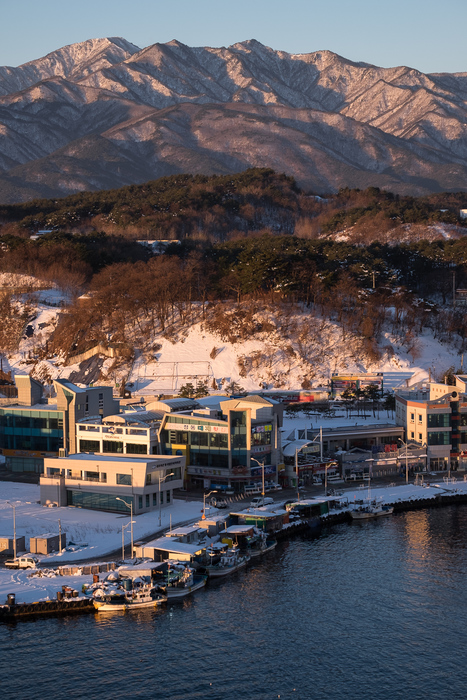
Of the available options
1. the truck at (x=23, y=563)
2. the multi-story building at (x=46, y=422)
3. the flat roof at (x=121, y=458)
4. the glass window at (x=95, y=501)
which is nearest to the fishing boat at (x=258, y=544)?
the glass window at (x=95, y=501)

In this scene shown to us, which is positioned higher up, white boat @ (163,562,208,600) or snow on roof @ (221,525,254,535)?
snow on roof @ (221,525,254,535)

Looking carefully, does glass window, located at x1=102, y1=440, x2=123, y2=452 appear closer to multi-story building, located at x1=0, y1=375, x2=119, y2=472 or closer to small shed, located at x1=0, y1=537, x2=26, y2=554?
multi-story building, located at x1=0, y1=375, x2=119, y2=472

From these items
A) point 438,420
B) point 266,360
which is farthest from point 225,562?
point 266,360

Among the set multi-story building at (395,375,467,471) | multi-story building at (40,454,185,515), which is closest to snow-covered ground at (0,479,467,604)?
multi-story building at (40,454,185,515)

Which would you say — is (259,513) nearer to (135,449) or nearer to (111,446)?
(135,449)

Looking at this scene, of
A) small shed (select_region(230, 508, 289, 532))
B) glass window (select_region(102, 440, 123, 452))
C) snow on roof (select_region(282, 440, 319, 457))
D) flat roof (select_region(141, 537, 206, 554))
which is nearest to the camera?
flat roof (select_region(141, 537, 206, 554))

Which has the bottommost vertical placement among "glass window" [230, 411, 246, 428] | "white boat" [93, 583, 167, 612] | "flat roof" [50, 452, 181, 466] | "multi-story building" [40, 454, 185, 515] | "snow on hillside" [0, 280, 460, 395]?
"white boat" [93, 583, 167, 612]

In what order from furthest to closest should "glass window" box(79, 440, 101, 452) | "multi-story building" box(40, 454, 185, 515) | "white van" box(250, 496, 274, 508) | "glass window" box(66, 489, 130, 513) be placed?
"glass window" box(79, 440, 101, 452)
"white van" box(250, 496, 274, 508)
"glass window" box(66, 489, 130, 513)
"multi-story building" box(40, 454, 185, 515)
